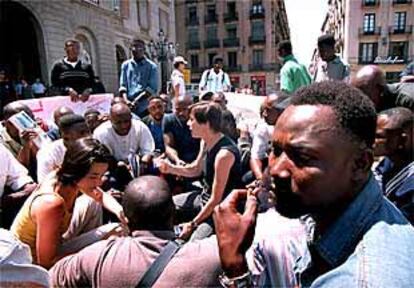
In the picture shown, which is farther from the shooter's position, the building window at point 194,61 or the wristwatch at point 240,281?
the building window at point 194,61

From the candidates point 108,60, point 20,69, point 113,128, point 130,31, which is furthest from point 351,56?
point 113,128

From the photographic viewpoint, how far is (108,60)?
71.5 ft

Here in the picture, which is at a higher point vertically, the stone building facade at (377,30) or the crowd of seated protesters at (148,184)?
the stone building facade at (377,30)

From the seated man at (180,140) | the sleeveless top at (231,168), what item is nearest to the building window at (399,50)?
the seated man at (180,140)

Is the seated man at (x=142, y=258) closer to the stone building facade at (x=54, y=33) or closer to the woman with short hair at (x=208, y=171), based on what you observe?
the woman with short hair at (x=208, y=171)

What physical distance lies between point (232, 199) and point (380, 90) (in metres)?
2.21

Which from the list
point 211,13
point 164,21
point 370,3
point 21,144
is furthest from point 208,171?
point 211,13

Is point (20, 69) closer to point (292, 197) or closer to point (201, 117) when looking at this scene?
point (201, 117)

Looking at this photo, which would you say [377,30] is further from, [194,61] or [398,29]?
[194,61]

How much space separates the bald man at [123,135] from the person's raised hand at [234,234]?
130 inches

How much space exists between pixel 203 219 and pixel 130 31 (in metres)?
24.7

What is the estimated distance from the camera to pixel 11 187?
349cm

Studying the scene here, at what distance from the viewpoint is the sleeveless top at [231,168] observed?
3.32 metres

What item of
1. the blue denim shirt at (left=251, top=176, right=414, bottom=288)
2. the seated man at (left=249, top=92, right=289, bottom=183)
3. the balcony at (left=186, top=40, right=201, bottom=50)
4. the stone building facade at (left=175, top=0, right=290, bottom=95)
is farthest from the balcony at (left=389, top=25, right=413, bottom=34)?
the blue denim shirt at (left=251, top=176, right=414, bottom=288)
